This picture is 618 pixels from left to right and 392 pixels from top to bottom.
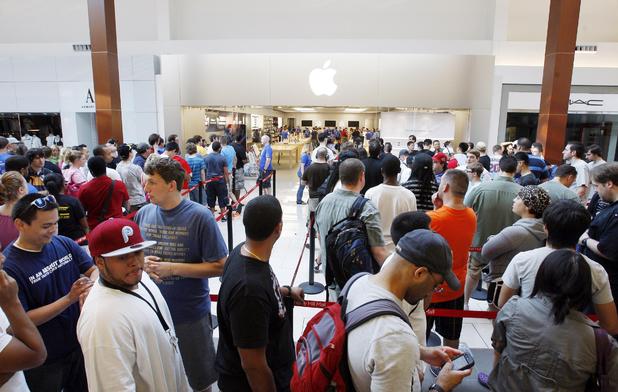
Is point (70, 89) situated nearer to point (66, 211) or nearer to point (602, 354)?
point (66, 211)

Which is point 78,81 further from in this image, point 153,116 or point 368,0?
point 368,0

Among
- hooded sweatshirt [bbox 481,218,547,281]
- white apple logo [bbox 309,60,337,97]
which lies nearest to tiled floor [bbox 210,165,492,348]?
hooded sweatshirt [bbox 481,218,547,281]

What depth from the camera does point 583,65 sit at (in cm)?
1303

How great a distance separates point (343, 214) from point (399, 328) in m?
1.66

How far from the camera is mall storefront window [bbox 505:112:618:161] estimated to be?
43.1ft

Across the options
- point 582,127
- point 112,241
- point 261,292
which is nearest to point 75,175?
point 112,241

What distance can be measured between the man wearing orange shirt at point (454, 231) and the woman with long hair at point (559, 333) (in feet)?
3.40

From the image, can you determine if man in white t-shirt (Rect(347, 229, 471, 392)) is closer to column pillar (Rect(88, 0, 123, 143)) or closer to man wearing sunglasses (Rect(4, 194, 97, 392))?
man wearing sunglasses (Rect(4, 194, 97, 392))

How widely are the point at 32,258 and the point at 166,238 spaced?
27.3 inches

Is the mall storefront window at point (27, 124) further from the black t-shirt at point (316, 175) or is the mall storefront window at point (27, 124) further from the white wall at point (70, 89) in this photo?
the black t-shirt at point (316, 175)

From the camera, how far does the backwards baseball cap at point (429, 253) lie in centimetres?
142

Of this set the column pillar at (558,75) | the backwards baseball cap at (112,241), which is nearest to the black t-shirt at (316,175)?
the backwards baseball cap at (112,241)

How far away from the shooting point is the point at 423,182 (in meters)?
4.34

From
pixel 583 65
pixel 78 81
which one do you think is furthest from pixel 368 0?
pixel 78 81
